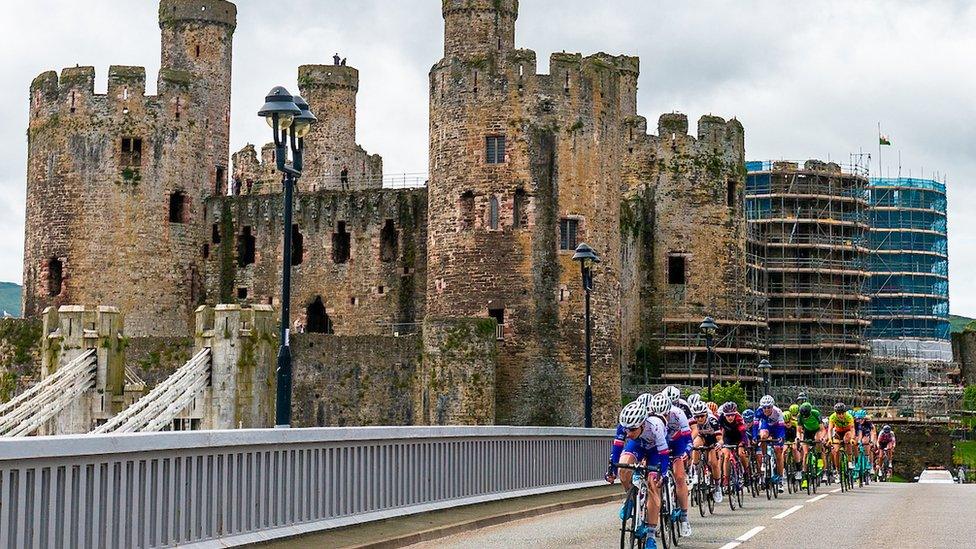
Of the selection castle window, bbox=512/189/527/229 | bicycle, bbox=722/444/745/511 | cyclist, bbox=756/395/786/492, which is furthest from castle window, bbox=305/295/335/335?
bicycle, bbox=722/444/745/511

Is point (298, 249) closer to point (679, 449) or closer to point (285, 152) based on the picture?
point (285, 152)

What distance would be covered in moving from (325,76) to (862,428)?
39374 mm

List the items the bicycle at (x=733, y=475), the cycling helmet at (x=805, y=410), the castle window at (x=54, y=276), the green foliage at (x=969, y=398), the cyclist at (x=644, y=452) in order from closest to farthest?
the cyclist at (x=644, y=452) < the bicycle at (x=733, y=475) < the cycling helmet at (x=805, y=410) < the castle window at (x=54, y=276) < the green foliage at (x=969, y=398)

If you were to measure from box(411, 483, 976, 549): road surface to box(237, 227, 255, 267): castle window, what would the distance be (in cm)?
3734

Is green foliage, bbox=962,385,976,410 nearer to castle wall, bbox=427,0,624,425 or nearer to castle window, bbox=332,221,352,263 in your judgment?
castle wall, bbox=427,0,624,425

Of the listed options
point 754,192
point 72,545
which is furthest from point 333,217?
point 72,545

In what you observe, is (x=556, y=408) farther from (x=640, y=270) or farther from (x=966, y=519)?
(x=966, y=519)

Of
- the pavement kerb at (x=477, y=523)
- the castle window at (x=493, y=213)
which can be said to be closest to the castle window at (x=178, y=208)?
the castle window at (x=493, y=213)

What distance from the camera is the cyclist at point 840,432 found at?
3328 cm

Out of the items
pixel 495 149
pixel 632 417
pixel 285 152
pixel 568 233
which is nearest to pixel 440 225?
pixel 495 149

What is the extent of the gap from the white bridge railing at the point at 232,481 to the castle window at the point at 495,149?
2727 cm

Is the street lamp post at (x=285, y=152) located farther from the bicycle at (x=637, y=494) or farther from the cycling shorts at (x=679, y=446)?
the bicycle at (x=637, y=494)

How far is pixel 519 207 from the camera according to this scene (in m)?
53.4

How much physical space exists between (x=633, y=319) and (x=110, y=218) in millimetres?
20695
